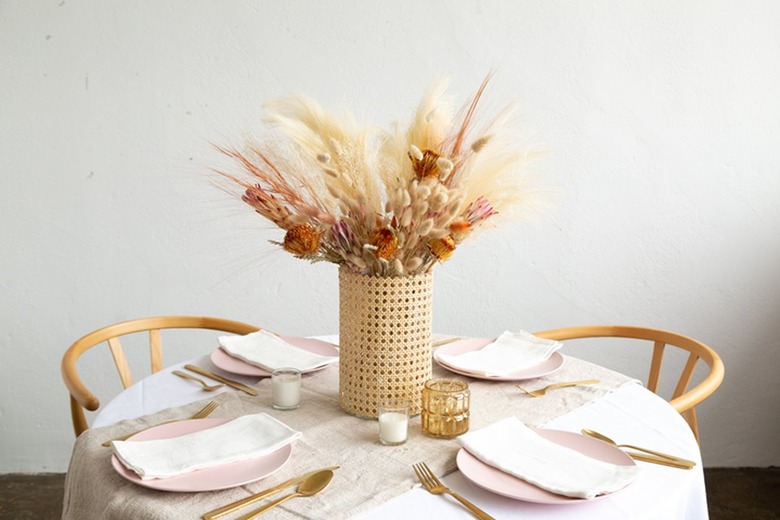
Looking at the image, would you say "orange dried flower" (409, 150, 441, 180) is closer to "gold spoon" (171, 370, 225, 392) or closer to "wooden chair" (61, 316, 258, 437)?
"gold spoon" (171, 370, 225, 392)

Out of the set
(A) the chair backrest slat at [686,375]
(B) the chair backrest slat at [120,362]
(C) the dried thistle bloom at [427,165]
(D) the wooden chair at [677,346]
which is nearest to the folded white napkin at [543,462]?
(C) the dried thistle bloom at [427,165]

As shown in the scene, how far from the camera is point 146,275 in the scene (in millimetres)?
2777

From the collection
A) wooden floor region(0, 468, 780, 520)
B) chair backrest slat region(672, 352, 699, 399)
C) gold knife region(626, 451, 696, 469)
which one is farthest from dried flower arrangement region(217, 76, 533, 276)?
wooden floor region(0, 468, 780, 520)

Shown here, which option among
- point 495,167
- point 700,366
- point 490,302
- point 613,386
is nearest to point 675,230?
point 700,366

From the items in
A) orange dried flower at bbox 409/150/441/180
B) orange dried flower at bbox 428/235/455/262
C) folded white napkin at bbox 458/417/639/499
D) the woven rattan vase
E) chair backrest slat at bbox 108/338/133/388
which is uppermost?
orange dried flower at bbox 409/150/441/180

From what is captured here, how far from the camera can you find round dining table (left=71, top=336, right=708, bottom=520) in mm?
1070

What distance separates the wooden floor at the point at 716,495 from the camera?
264 cm

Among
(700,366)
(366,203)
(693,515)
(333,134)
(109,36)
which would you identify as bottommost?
(700,366)

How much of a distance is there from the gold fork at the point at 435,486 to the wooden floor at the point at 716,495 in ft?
6.18

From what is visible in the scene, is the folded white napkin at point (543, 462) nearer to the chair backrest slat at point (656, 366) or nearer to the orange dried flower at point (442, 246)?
the orange dried flower at point (442, 246)

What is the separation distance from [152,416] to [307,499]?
44 centimetres

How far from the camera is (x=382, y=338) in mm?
1388

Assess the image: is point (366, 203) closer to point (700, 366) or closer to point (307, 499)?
point (307, 499)

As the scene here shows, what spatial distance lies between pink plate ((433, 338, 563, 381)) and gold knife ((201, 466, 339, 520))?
1.64 feet
